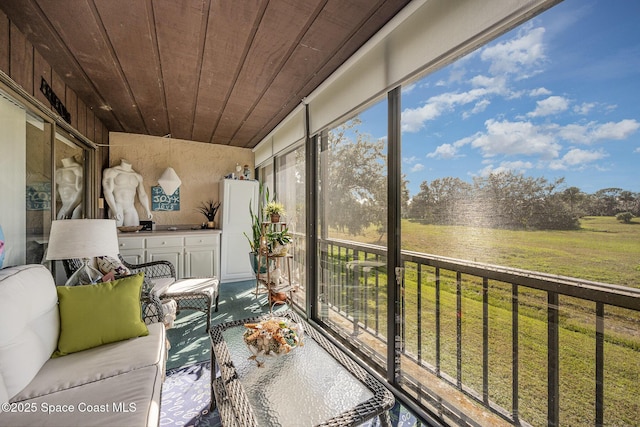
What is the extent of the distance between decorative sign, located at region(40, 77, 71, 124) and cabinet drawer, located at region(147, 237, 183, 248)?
170 centimetres

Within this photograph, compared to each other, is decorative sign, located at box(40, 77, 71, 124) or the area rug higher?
decorative sign, located at box(40, 77, 71, 124)

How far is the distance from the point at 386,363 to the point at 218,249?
3042 mm

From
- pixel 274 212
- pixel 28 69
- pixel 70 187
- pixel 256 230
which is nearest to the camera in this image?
pixel 28 69

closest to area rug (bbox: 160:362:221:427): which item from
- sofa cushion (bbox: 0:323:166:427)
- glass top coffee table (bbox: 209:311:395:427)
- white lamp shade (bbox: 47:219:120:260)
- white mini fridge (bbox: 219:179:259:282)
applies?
sofa cushion (bbox: 0:323:166:427)

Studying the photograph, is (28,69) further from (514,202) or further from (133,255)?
(514,202)

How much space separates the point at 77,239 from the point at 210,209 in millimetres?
2753

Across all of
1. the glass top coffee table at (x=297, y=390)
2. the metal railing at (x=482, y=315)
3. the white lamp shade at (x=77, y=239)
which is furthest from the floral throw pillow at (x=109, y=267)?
the metal railing at (x=482, y=315)

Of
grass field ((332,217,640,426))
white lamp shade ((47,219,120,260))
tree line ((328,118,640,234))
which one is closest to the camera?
grass field ((332,217,640,426))

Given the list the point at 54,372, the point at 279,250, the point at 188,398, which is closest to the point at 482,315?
the point at 188,398

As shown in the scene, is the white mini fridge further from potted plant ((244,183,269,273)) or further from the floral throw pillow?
the floral throw pillow

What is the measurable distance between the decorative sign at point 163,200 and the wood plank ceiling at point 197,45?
1.52 m

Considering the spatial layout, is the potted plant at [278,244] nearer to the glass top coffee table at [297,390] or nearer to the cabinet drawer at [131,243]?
the glass top coffee table at [297,390]

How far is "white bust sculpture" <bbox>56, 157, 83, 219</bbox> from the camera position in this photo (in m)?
2.54

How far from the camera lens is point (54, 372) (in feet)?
4.25
